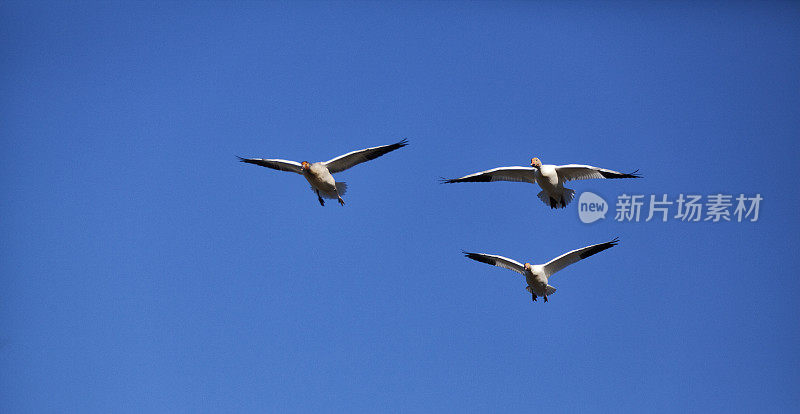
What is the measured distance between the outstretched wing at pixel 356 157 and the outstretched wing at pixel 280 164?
13.5 inches

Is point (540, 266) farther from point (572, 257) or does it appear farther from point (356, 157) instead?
point (356, 157)

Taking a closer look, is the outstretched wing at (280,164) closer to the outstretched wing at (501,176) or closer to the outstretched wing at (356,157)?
the outstretched wing at (356,157)

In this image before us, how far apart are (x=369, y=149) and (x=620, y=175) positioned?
296 centimetres

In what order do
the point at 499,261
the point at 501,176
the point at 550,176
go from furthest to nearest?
the point at 499,261 → the point at 501,176 → the point at 550,176

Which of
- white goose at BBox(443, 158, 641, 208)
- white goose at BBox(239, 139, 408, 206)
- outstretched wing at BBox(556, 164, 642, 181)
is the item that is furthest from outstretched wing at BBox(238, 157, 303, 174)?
outstretched wing at BBox(556, 164, 642, 181)

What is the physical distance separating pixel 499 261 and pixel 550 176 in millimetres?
1347

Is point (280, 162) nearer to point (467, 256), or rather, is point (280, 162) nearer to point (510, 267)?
point (467, 256)

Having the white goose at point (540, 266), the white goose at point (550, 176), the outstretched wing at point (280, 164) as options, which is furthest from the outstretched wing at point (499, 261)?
the outstretched wing at point (280, 164)

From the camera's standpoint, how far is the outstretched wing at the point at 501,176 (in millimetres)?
6855

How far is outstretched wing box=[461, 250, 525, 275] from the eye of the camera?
7.18 m

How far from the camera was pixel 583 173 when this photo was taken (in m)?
6.89

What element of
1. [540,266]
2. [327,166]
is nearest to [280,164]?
[327,166]

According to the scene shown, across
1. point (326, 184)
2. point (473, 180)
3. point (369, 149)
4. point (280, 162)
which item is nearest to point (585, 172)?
point (473, 180)

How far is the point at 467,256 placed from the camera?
7.23m
